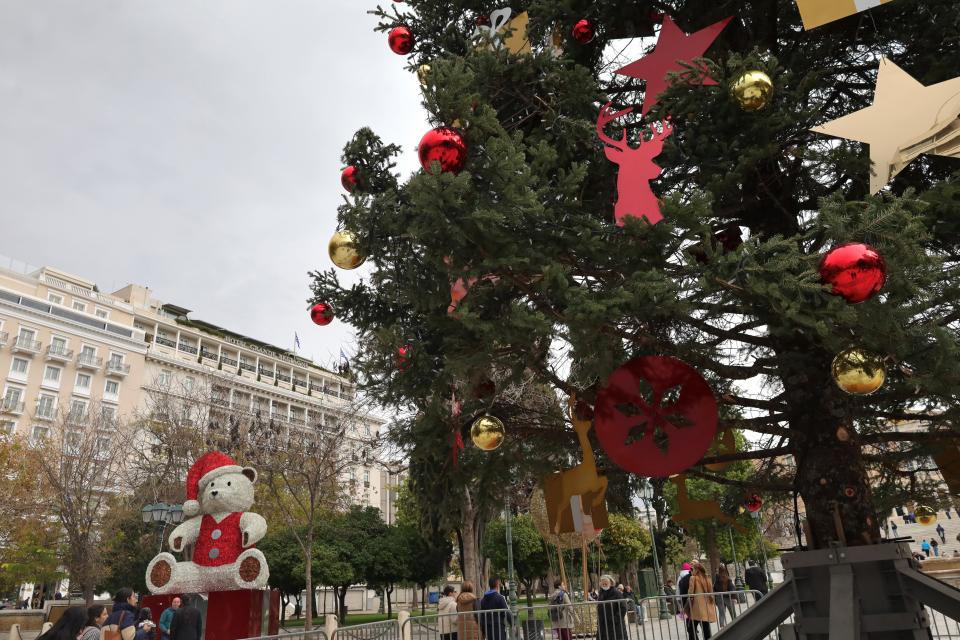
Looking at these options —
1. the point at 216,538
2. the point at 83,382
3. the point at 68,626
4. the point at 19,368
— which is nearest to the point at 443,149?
the point at 68,626

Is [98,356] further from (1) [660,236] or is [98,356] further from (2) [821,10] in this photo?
(2) [821,10]

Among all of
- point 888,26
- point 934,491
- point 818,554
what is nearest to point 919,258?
point 818,554

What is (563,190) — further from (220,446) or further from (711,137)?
(220,446)

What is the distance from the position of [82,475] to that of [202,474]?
1622cm

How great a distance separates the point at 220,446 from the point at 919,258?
1089 inches

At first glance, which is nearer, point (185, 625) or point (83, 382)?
point (185, 625)

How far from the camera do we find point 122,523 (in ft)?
93.4

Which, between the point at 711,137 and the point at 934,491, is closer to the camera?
the point at 711,137

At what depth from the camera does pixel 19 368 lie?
49.6 m

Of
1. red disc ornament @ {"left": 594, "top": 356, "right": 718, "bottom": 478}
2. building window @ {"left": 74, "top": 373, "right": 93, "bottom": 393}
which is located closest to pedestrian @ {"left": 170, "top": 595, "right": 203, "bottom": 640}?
red disc ornament @ {"left": 594, "top": 356, "right": 718, "bottom": 478}

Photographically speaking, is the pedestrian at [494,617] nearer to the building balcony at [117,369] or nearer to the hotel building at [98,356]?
the hotel building at [98,356]

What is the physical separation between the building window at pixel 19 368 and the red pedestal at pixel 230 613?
48.4m

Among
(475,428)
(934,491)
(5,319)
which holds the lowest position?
(934,491)

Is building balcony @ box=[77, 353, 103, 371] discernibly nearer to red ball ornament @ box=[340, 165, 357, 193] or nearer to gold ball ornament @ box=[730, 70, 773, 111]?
red ball ornament @ box=[340, 165, 357, 193]
